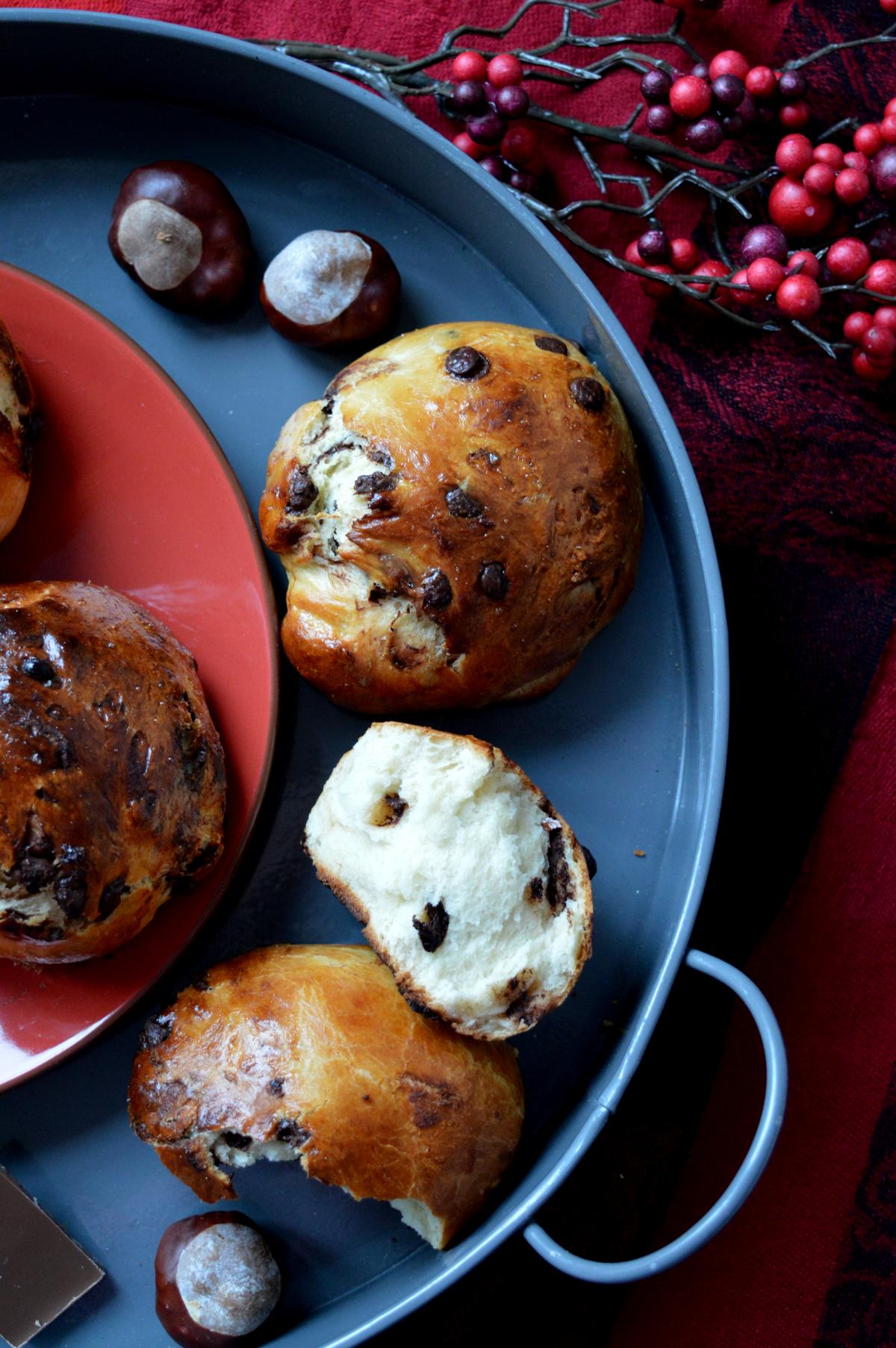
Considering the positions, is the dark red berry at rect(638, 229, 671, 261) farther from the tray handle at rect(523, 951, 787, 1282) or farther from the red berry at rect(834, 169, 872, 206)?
the tray handle at rect(523, 951, 787, 1282)

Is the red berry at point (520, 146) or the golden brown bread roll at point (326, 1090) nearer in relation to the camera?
the golden brown bread roll at point (326, 1090)

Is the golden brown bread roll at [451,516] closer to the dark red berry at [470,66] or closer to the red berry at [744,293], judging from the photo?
the red berry at [744,293]

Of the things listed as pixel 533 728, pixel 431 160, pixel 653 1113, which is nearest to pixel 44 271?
pixel 431 160

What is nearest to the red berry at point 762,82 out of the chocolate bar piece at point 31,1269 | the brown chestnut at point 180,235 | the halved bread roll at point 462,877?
the brown chestnut at point 180,235

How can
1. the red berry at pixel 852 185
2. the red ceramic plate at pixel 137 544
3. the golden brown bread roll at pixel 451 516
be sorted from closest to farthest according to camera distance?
the golden brown bread roll at pixel 451 516 < the red ceramic plate at pixel 137 544 < the red berry at pixel 852 185

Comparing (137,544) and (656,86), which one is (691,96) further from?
(137,544)
